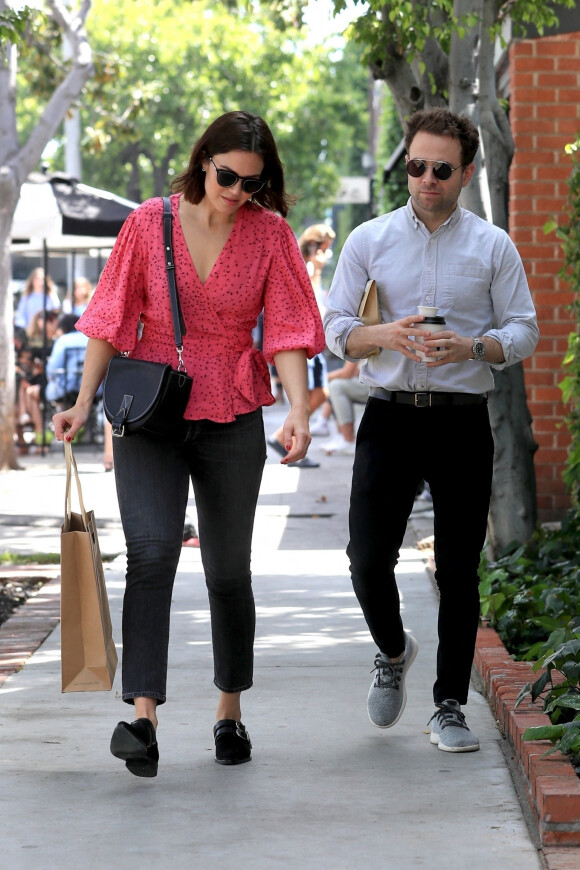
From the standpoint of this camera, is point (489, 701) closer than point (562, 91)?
Yes

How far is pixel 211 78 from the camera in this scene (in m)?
41.9

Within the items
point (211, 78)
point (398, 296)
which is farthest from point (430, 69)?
point (211, 78)

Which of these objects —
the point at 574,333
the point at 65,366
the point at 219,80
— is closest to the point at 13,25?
the point at 574,333

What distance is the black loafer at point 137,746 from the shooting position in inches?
154

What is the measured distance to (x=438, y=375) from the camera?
14.2ft

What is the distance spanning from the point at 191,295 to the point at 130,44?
134ft

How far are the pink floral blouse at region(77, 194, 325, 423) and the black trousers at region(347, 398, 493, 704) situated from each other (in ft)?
1.30

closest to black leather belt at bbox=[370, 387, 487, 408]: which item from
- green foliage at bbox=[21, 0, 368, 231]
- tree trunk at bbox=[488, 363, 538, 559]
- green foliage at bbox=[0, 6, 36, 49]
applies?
tree trunk at bbox=[488, 363, 538, 559]

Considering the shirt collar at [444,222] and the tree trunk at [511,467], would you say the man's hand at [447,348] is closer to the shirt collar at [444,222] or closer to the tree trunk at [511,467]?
the shirt collar at [444,222]

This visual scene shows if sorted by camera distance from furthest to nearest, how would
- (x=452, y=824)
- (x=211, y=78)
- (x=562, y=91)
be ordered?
(x=211, y=78), (x=562, y=91), (x=452, y=824)

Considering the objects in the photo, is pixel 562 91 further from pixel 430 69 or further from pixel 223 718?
pixel 223 718

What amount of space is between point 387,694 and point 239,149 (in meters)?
1.78

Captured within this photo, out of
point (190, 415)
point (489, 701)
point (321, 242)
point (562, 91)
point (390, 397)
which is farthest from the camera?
point (321, 242)

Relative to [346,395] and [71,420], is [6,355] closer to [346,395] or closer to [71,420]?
[346,395]
